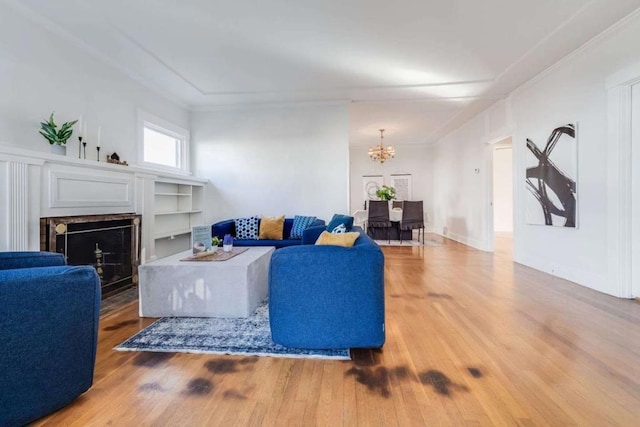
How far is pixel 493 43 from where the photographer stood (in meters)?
3.43

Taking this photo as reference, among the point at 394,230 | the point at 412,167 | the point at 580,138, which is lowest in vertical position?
the point at 394,230

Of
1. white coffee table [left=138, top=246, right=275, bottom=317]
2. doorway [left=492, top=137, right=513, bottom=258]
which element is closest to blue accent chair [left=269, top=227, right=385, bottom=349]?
white coffee table [left=138, top=246, right=275, bottom=317]

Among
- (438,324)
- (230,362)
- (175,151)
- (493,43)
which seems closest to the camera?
(230,362)

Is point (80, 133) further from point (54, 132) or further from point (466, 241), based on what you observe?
point (466, 241)

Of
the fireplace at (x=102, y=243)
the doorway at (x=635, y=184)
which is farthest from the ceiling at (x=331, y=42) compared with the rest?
the fireplace at (x=102, y=243)

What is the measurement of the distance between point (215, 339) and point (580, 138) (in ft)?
14.7

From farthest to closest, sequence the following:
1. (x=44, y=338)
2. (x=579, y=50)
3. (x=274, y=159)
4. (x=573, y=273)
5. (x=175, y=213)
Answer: (x=274, y=159) → (x=175, y=213) → (x=573, y=273) → (x=579, y=50) → (x=44, y=338)

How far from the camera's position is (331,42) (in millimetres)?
3377

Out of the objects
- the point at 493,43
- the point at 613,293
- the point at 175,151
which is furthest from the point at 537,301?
the point at 175,151

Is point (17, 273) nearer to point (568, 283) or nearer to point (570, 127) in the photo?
point (568, 283)

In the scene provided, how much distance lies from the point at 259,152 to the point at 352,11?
315 cm

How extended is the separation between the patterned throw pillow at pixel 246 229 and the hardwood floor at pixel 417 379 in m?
2.15

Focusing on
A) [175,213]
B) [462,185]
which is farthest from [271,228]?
[462,185]

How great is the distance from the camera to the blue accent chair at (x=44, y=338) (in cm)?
123
